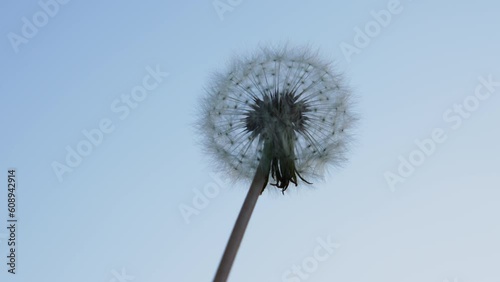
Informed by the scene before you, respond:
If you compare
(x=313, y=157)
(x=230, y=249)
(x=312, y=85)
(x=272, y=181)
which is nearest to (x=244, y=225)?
(x=230, y=249)

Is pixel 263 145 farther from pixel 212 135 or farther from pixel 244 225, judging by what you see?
pixel 244 225
